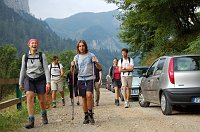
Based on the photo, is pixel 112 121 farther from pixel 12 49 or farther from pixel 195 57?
pixel 12 49

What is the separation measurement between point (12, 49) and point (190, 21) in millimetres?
73720

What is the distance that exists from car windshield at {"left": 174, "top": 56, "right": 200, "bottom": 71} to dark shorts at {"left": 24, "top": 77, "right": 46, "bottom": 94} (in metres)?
3.39

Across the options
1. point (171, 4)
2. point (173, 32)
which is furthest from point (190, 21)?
point (171, 4)

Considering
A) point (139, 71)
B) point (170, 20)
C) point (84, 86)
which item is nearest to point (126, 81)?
point (84, 86)

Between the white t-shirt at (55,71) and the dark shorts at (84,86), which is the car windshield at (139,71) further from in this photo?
the dark shorts at (84,86)

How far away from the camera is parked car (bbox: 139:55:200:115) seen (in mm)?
9102

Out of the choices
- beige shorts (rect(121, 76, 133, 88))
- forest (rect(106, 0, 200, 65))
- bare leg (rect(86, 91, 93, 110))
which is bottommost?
bare leg (rect(86, 91, 93, 110))

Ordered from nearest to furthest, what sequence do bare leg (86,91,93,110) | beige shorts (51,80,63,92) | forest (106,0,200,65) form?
bare leg (86,91,93,110)
beige shorts (51,80,63,92)
forest (106,0,200,65)

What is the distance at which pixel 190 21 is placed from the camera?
25.4 metres

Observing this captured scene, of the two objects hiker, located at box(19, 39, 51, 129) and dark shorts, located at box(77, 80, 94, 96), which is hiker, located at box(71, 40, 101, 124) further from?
hiker, located at box(19, 39, 51, 129)

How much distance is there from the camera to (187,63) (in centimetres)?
945

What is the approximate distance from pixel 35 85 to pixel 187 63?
12.7ft

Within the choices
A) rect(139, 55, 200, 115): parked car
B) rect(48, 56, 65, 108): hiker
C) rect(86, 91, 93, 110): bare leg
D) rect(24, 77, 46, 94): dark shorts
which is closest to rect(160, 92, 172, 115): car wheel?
rect(139, 55, 200, 115): parked car

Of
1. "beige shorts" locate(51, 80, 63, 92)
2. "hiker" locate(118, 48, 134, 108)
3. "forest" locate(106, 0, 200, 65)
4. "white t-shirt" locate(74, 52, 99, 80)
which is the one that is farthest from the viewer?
"forest" locate(106, 0, 200, 65)
